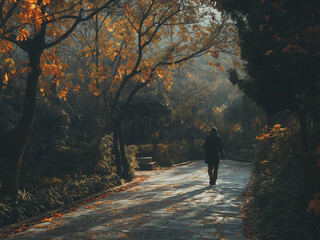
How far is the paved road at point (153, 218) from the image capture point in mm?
7084

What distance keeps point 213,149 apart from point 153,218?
21.3 feet

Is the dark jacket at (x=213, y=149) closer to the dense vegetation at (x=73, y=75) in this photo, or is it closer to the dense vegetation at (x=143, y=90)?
the dense vegetation at (x=143, y=90)

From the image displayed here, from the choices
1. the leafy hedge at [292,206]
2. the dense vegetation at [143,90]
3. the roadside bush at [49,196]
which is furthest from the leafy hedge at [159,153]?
the leafy hedge at [292,206]

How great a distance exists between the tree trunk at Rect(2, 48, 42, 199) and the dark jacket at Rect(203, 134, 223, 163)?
685 centimetres

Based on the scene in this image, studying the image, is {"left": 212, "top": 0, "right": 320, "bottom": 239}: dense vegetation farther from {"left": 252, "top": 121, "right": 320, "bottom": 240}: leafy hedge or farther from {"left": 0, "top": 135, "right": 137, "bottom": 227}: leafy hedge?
{"left": 0, "top": 135, "right": 137, "bottom": 227}: leafy hedge

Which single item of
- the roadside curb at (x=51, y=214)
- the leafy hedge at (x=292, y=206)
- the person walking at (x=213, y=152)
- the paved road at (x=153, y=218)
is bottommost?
the paved road at (x=153, y=218)

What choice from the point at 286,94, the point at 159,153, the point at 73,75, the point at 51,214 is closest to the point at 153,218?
the point at 51,214

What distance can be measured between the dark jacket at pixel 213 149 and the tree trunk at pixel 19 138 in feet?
22.5

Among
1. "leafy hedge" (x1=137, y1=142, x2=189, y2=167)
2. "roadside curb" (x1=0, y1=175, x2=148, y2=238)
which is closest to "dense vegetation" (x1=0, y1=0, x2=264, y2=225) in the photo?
"roadside curb" (x1=0, y1=175, x2=148, y2=238)

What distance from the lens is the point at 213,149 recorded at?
47.7 feet

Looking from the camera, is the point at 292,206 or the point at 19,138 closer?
the point at 292,206

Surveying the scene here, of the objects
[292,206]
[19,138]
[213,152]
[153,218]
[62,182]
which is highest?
[19,138]

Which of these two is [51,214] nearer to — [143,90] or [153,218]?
[153,218]

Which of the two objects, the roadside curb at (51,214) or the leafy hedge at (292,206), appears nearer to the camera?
the leafy hedge at (292,206)
